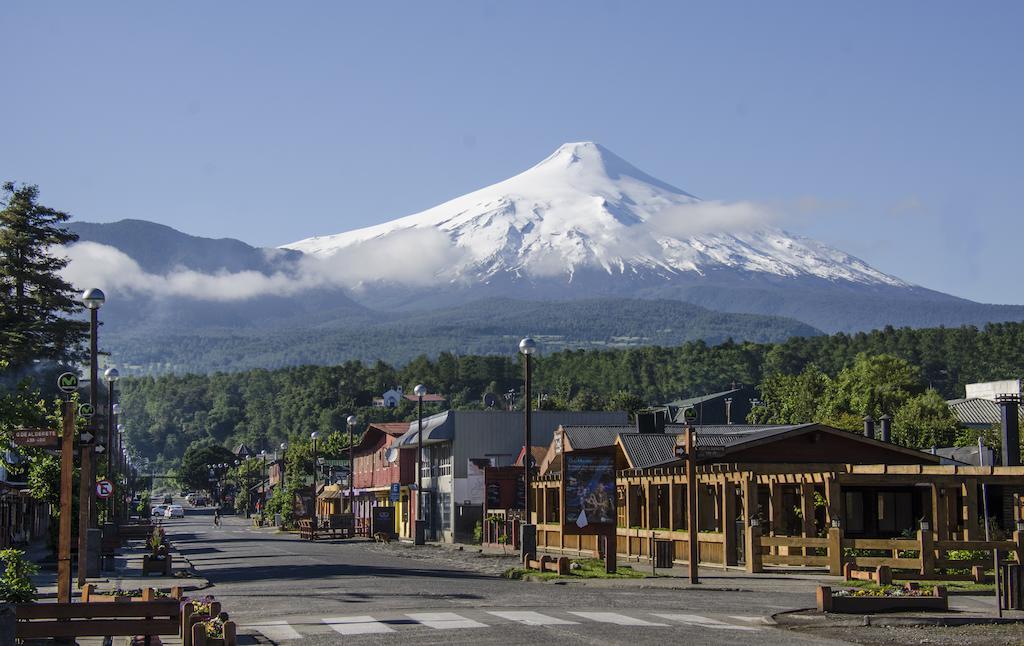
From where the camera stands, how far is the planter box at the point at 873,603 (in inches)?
979

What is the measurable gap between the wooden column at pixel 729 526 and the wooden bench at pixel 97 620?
22470 mm

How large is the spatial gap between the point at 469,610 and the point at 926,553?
44.9 ft

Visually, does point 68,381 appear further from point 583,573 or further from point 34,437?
point 583,573

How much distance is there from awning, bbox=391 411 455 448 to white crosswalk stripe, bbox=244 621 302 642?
57150mm

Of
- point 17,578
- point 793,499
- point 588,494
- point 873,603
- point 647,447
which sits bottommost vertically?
point 873,603

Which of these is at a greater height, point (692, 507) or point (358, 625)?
point (692, 507)

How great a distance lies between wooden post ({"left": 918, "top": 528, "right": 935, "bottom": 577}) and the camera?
3403 centimetres

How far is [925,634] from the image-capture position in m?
22.0

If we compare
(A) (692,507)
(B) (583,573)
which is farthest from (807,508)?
(B) (583,573)

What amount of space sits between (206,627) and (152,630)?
187 centimetres

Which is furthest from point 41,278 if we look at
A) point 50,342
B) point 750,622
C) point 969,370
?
point 969,370

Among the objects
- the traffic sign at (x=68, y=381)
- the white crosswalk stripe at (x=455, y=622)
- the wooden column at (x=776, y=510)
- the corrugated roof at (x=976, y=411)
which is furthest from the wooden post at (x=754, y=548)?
the corrugated roof at (x=976, y=411)

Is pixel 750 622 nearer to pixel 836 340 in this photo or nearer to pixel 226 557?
pixel 226 557

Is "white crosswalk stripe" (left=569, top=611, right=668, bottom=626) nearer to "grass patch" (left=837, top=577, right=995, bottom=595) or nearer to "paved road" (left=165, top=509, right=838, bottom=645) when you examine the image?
"paved road" (left=165, top=509, right=838, bottom=645)
